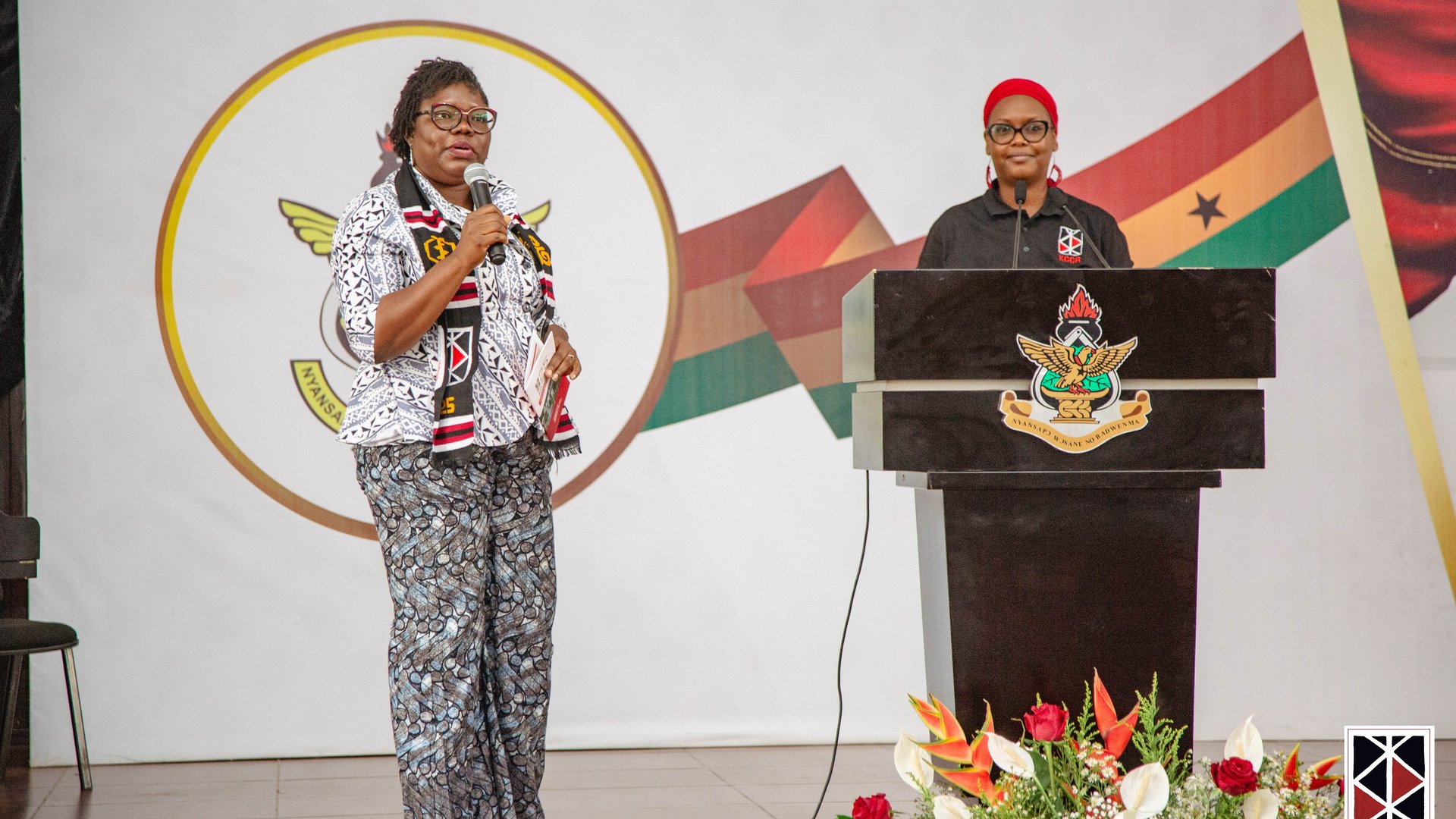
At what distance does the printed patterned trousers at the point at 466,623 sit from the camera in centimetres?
194

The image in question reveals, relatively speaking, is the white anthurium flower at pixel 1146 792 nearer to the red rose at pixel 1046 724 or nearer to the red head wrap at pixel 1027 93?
the red rose at pixel 1046 724

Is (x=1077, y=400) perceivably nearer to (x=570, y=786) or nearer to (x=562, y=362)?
(x=562, y=362)

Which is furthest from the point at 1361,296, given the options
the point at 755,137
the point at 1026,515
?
the point at 1026,515

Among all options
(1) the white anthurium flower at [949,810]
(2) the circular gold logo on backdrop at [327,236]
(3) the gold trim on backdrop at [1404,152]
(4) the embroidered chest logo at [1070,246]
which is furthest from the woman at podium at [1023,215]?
(3) the gold trim on backdrop at [1404,152]

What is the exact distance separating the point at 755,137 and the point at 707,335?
58 cm

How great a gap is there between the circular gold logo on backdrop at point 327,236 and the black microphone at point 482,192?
1567mm

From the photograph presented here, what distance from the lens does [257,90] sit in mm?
3438

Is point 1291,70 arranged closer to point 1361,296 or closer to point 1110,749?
point 1361,296

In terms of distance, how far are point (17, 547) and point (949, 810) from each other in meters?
2.61

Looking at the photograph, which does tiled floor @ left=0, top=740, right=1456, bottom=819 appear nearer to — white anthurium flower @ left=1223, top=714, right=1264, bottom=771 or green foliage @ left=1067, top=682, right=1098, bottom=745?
green foliage @ left=1067, top=682, right=1098, bottom=745

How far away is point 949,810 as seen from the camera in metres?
1.45

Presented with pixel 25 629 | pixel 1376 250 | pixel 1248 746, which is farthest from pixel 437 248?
pixel 1376 250

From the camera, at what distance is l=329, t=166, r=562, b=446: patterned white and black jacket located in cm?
195

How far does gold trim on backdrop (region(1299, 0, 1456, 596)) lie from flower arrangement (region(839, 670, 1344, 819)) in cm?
258
